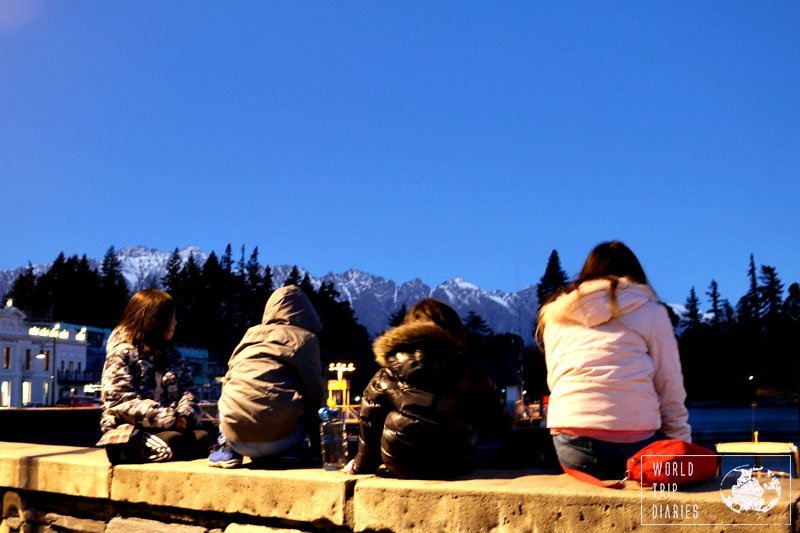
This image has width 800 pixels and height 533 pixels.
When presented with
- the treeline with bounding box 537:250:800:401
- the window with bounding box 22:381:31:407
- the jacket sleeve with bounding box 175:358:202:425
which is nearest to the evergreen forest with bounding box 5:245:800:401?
the treeline with bounding box 537:250:800:401

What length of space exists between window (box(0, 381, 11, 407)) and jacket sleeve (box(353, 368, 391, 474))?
250 feet

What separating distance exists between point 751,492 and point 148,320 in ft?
12.4

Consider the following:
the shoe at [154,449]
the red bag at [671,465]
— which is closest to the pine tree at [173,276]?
the shoe at [154,449]

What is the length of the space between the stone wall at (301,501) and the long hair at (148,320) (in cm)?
78

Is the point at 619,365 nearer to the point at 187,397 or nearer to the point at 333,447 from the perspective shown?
the point at 333,447

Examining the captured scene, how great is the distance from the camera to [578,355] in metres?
3.65

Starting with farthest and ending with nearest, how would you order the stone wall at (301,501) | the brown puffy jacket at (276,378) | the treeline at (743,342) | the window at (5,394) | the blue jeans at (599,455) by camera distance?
1. the treeline at (743,342)
2. the window at (5,394)
3. the brown puffy jacket at (276,378)
4. the blue jeans at (599,455)
5. the stone wall at (301,501)

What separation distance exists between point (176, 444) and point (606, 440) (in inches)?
109

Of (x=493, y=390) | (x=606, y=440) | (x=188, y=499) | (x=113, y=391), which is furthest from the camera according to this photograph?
(x=113, y=391)

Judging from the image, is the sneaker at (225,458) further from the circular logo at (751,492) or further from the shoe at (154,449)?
the circular logo at (751,492)

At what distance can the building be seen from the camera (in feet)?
244

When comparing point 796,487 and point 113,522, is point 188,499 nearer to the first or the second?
point 113,522

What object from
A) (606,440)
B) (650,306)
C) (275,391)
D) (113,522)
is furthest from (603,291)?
(113,522)

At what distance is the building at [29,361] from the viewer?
74.3 metres
